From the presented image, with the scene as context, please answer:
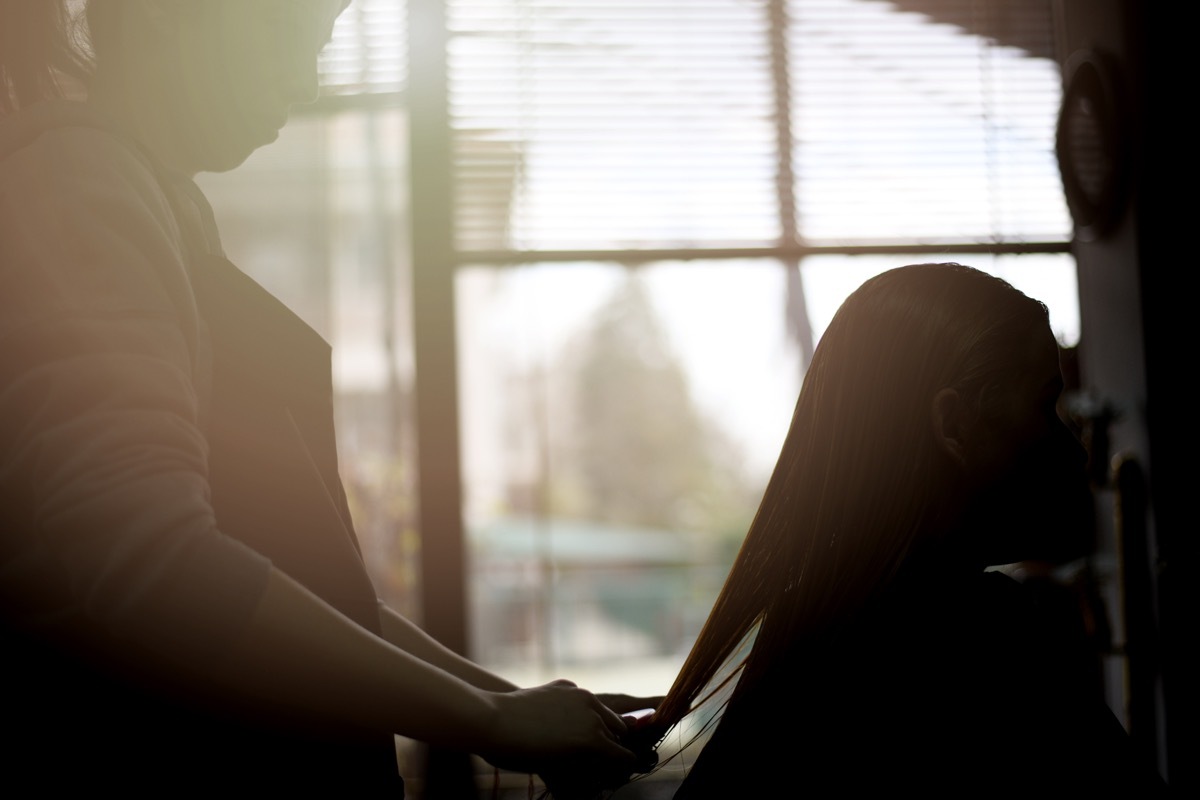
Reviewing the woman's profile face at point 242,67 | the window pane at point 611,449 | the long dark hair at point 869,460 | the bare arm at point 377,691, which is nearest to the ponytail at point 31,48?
the woman's profile face at point 242,67

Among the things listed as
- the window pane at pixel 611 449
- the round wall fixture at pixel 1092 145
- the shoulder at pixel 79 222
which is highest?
the round wall fixture at pixel 1092 145

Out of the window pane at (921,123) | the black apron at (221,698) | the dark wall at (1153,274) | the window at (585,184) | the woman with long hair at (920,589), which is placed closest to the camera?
the black apron at (221,698)

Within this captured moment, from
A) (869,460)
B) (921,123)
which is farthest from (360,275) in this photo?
(869,460)

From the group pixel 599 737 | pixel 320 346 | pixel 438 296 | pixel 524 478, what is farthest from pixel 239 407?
pixel 524 478

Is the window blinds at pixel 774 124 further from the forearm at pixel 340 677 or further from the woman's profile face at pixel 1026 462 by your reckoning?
the forearm at pixel 340 677

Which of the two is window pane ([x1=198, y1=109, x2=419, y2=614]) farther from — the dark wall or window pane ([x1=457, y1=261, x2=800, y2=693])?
the dark wall

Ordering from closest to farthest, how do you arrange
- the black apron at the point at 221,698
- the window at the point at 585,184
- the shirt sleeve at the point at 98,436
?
the shirt sleeve at the point at 98,436 < the black apron at the point at 221,698 < the window at the point at 585,184

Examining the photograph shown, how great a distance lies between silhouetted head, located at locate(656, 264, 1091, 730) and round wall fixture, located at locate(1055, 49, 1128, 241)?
1911 mm

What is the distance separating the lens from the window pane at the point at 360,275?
280 centimetres

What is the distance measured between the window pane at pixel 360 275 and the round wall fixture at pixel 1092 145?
1.83 m

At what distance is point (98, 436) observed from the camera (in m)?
0.58

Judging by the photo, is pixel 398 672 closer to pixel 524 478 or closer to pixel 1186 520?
pixel 1186 520

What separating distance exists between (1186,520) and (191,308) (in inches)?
100

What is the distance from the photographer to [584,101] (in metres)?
2.77
